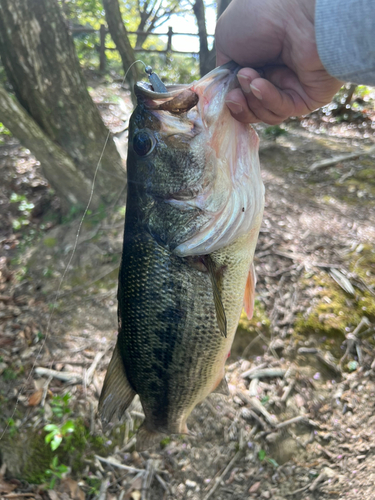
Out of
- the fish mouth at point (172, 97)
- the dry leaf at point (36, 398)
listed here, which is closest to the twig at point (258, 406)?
the dry leaf at point (36, 398)

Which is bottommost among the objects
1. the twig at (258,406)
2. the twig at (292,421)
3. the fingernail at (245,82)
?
the twig at (292,421)

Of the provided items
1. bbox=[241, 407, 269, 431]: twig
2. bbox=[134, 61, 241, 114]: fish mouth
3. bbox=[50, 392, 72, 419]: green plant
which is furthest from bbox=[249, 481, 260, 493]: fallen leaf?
bbox=[134, 61, 241, 114]: fish mouth

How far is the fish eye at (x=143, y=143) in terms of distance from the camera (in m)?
1.37

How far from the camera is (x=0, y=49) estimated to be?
3.50 meters

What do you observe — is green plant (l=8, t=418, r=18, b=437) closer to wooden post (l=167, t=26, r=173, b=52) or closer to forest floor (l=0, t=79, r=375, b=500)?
forest floor (l=0, t=79, r=375, b=500)

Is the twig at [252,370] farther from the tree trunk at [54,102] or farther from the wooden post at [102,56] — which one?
the wooden post at [102,56]

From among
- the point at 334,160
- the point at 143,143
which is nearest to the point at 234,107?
the point at 143,143

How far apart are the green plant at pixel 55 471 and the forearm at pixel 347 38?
2760 mm

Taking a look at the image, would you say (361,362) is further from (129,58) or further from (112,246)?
(129,58)

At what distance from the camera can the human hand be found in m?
1.33

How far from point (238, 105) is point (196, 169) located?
0.96ft

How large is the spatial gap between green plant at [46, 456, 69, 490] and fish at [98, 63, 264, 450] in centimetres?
95

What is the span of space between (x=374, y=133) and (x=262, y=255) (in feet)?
17.2

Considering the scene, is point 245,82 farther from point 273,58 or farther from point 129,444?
point 129,444
